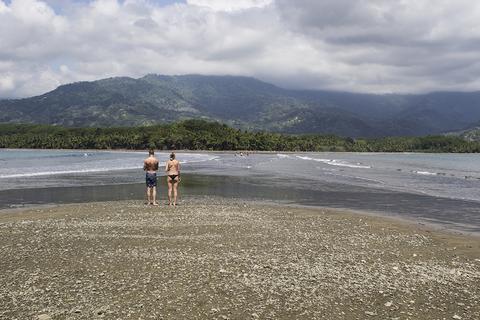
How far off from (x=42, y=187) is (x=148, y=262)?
30047 millimetres

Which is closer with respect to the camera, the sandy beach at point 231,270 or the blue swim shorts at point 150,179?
the sandy beach at point 231,270

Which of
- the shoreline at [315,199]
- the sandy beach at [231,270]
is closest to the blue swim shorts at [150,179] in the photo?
the sandy beach at [231,270]

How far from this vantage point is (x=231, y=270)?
42.7 ft

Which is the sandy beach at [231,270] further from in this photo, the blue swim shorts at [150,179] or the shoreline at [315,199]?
the blue swim shorts at [150,179]

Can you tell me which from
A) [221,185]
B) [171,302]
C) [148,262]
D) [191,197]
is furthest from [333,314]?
[221,185]

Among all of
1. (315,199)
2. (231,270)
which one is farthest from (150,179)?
(231,270)

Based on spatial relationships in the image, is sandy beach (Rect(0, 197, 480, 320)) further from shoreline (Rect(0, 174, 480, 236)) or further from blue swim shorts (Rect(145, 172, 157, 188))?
blue swim shorts (Rect(145, 172, 157, 188))

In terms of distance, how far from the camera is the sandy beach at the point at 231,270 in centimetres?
1025

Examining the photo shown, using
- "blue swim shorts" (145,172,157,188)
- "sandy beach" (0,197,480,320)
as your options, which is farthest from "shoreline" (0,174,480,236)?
"blue swim shorts" (145,172,157,188)

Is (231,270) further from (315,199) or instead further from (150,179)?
(315,199)

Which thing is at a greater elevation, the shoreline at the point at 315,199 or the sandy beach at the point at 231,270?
the sandy beach at the point at 231,270

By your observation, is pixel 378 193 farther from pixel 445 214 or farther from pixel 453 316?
pixel 453 316

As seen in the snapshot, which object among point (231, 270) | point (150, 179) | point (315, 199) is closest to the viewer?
point (231, 270)

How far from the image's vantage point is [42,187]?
39.8 metres
